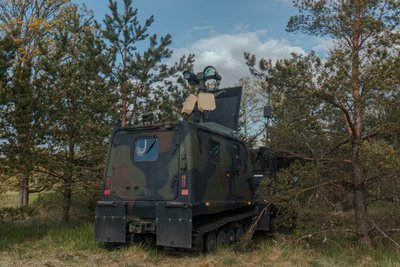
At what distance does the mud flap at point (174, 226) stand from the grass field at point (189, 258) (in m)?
0.35

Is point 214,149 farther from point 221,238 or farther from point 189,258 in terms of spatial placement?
point 189,258

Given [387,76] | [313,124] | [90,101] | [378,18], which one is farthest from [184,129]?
[90,101]

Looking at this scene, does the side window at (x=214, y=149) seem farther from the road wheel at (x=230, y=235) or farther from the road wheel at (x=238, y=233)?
the road wheel at (x=238, y=233)

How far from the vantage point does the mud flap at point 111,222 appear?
7.66 metres

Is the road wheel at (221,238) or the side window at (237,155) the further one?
the side window at (237,155)

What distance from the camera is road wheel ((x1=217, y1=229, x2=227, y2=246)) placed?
27.0ft

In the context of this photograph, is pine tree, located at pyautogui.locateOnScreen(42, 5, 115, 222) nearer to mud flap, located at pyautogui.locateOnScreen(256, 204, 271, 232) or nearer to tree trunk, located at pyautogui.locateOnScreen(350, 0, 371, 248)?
mud flap, located at pyautogui.locateOnScreen(256, 204, 271, 232)

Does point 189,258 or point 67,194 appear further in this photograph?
point 67,194

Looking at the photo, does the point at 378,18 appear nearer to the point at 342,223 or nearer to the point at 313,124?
the point at 313,124

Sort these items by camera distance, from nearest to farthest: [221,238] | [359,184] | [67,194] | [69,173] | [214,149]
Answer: [214,149], [221,238], [359,184], [69,173], [67,194]

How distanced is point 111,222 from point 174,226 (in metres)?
1.32

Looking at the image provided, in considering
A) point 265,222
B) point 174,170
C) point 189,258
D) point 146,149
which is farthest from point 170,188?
point 265,222

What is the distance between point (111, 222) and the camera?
775cm

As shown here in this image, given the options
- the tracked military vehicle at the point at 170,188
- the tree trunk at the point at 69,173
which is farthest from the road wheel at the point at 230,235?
the tree trunk at the point at 69,173
